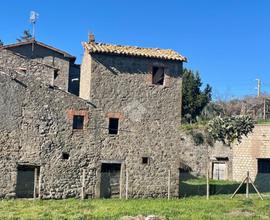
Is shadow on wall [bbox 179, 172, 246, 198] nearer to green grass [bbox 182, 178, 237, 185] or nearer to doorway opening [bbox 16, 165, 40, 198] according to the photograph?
green grass [bbox 182, 178, 237, 185]

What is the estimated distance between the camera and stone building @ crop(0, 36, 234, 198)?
840 inches

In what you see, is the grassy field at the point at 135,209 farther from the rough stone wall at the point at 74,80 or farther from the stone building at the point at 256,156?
the rough stone wall at the point at 74,80

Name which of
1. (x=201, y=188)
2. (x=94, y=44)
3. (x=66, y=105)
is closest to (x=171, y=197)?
(x=201, y=188)

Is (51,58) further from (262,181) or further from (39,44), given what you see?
(262,181)

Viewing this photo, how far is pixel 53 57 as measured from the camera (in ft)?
121

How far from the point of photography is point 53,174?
2177 cm

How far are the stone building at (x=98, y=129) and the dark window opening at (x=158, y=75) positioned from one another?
A: 0.03 meters

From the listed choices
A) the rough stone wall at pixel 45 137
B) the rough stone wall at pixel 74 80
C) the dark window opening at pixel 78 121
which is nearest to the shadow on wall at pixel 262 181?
the rough stone wall at pixel 45 137

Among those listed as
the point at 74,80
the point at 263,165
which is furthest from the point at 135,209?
the point at 74,80

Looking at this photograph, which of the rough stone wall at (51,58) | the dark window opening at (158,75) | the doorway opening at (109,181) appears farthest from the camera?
the rough stone wall at (51,58)

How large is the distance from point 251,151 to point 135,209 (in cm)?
1706

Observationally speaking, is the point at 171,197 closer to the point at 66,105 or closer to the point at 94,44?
the point at 66,105

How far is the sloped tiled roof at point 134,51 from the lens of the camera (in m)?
23.1

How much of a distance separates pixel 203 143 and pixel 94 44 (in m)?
14.8
